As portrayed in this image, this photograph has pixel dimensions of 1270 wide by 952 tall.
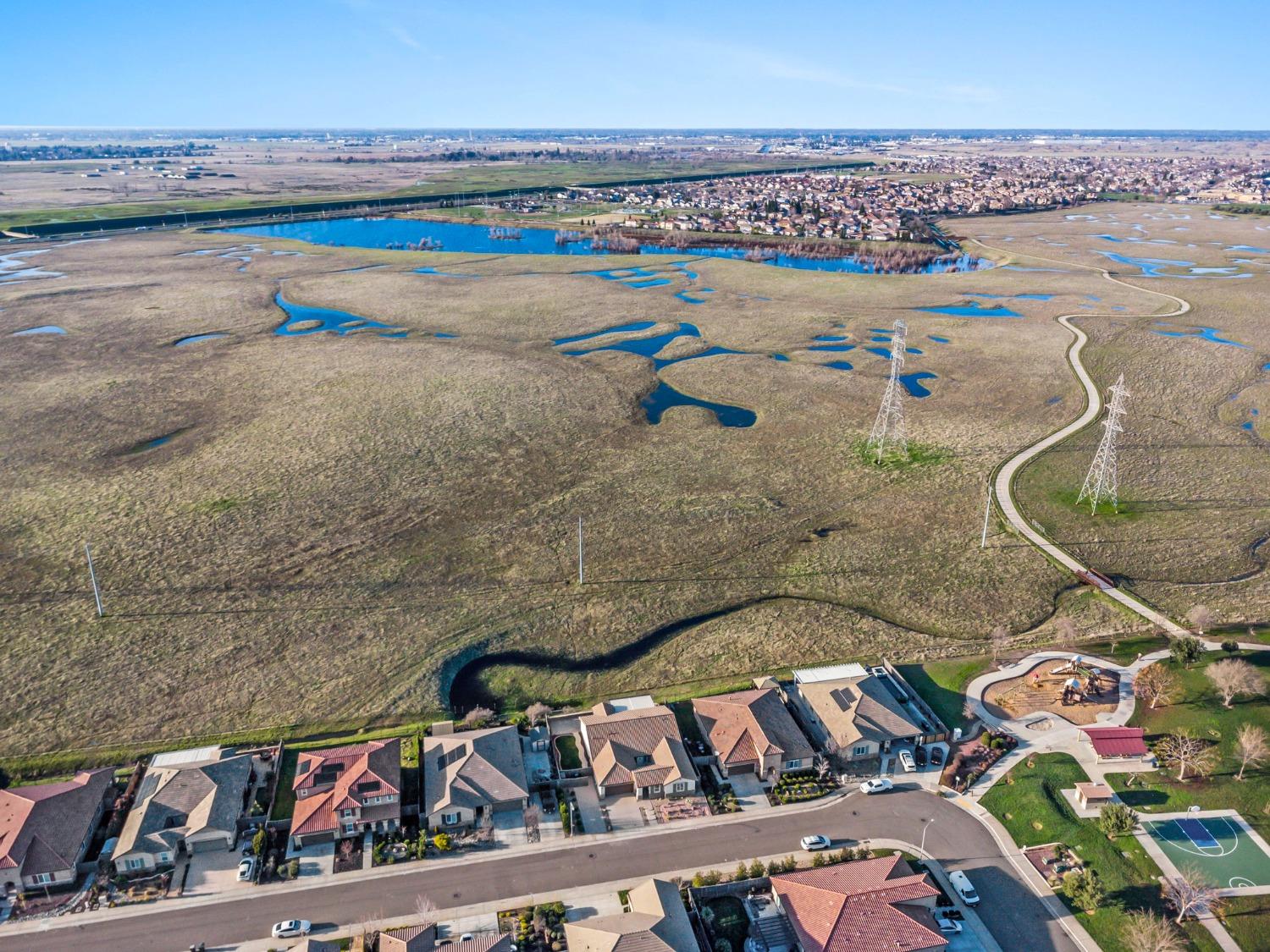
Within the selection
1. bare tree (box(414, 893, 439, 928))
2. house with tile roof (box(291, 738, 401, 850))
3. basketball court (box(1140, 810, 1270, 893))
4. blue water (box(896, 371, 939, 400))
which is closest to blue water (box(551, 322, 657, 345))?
blue water (box(896, 371, 939, 400))

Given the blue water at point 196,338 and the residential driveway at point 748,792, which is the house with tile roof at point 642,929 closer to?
the residential driveway at point 748,792

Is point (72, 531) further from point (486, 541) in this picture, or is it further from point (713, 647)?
point (713, 647)

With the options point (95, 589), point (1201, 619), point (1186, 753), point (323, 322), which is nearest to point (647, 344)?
point (323, 322)

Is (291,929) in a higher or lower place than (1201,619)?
lower

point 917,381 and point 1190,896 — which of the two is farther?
point 917,381

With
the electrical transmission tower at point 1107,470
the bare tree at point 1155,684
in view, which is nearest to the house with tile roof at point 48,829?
the bare tree at point 1155,684

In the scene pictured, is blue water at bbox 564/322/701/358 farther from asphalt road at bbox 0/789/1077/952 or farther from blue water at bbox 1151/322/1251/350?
asphalt road at bbox 0/789/1077/952

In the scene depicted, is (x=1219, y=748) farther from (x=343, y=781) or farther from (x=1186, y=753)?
(x=343, y=781)
